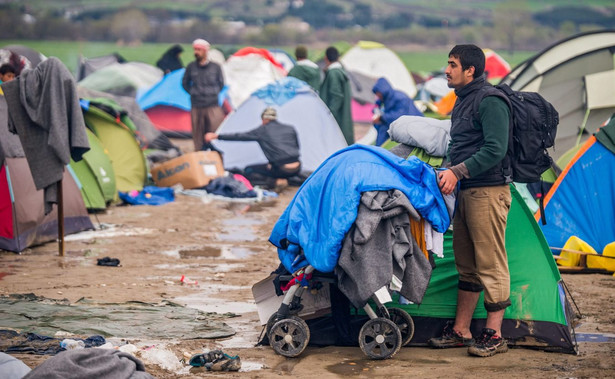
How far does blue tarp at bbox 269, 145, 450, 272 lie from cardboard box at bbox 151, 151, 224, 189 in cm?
739

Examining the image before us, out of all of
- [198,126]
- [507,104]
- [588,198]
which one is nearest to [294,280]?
[507,104]

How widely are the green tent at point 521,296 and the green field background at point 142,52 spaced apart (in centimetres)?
3963

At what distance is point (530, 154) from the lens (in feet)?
18.1

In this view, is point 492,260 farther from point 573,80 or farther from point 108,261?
point 573,80

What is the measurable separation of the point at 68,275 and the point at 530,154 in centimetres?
431

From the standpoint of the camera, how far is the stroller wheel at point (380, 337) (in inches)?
216

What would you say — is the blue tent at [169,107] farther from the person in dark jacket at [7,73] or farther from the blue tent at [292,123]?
the person in dark jacket at [7,73]

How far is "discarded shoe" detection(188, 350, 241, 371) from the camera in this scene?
519 centimetres

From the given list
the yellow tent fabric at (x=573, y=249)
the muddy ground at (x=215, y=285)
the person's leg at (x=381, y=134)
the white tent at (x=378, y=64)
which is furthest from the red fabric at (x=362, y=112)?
the yellow tent fabric at (x=573, y=249)

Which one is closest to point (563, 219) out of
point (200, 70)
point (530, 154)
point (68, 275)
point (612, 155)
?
point (612, 155)

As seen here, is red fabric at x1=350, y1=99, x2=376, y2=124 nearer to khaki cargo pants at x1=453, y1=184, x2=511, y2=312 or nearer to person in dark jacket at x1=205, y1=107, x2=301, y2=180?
person in dark jacket at x1=205, y1=107, x2=301, y2=180

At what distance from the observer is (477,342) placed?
563 centimetres

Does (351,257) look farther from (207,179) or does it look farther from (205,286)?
(207,179)

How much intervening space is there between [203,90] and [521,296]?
9602 millimetres
